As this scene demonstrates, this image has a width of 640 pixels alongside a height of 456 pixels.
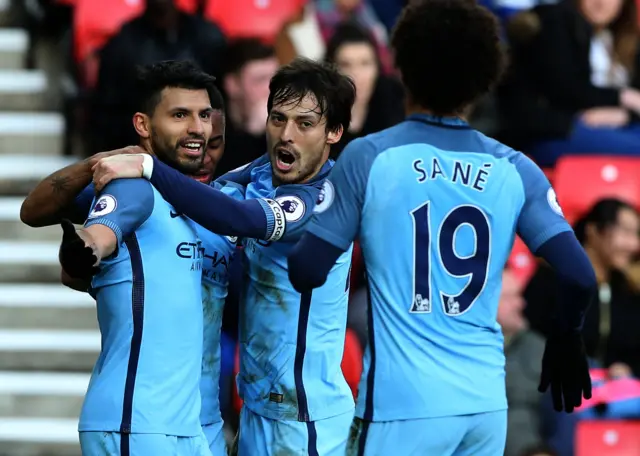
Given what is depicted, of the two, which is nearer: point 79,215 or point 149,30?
point 79,215

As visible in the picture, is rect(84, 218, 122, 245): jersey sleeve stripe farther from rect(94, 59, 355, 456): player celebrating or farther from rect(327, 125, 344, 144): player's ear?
rect(327, 125, 344, 144): player's ear

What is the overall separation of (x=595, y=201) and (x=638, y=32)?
1419mm

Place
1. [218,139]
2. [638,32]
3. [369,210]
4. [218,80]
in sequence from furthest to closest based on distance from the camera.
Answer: [638,32] < [218,80] < [218,139] < [369,210]

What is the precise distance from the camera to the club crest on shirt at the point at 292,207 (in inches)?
192

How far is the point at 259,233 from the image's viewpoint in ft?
15.6

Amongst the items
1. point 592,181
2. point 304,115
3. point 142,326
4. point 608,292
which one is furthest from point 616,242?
point 142,326

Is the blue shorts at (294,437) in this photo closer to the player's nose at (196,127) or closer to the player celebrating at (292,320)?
the player celebrating at (292,320)

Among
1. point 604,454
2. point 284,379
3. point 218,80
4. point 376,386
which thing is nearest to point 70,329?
point 218,80

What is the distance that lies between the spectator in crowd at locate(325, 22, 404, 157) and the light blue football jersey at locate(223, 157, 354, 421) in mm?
3127

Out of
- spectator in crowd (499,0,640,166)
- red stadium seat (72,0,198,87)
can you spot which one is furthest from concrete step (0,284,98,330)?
spectator in crowd (499,0,640,166)

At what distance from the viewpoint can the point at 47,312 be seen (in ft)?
27.3

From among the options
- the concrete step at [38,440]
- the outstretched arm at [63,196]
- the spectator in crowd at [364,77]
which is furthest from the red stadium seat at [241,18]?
the outstretched arm at [63,196]

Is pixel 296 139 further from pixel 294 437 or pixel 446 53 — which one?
pixel 294 437

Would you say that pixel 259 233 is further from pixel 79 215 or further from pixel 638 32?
pixel 638 32
